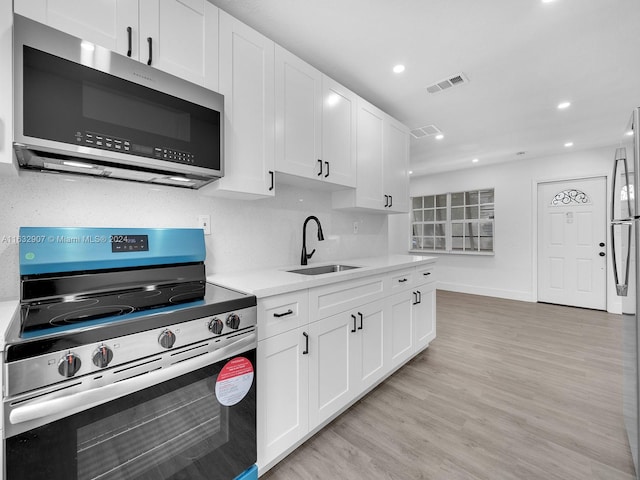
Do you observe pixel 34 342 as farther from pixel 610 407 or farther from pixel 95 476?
pixel 610 407

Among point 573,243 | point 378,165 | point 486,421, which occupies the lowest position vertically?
point 486,421

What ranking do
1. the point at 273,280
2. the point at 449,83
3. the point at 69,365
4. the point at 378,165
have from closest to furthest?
the point at 69,365
the point at 273,280
the point at 449,83
the point at 378,165

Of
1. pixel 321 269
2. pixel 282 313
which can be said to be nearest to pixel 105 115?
pixel 282 313

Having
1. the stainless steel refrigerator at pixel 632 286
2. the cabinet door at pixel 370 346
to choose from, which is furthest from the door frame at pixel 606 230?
the cabinet door at pixel 370 346

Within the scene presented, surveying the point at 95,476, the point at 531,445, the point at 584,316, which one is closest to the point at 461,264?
the point at 584,316

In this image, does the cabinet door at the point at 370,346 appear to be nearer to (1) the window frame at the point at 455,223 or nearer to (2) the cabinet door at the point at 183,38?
(2) the cabinet door at the point at 183,38

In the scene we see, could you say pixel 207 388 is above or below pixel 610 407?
above

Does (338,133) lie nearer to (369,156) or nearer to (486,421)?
(369,156)

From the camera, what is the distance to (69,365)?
81cm

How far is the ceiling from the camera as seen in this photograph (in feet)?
5.57

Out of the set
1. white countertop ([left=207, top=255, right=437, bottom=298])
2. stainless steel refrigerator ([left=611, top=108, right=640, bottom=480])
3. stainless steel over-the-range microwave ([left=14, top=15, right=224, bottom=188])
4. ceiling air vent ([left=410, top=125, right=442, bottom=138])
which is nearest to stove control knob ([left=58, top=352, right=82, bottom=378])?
white countertop ([left=207, top=255, right=437, bottom=298])

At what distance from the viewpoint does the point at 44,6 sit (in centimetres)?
103

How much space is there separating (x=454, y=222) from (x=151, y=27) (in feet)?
19.3

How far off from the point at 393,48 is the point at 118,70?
70.2 inches
